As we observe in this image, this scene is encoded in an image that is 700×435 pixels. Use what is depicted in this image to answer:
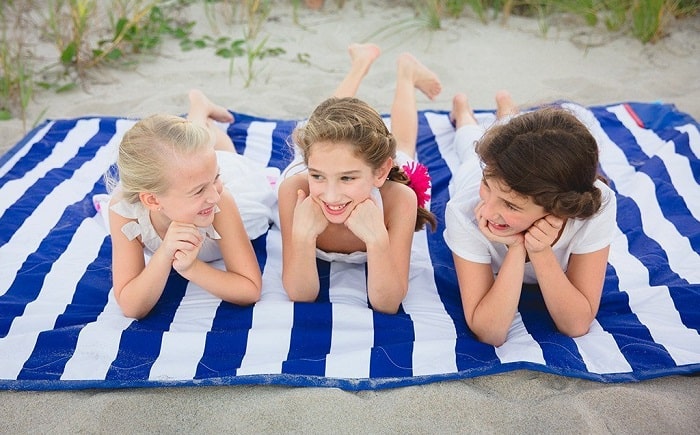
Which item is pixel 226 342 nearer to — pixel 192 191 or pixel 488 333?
pixel 192 191

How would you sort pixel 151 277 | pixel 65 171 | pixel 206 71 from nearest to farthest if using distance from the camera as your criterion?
pixel 151 277 → pixel 65 171 → pixel 206 71

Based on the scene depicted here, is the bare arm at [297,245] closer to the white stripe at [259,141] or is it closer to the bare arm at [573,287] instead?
the bare arm at [573,287]

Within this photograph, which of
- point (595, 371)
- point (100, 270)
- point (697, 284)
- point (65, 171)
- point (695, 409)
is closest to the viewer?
point (695, 409)

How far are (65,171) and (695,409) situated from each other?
125 inches

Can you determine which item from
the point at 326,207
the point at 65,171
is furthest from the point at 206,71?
the point at 326,207

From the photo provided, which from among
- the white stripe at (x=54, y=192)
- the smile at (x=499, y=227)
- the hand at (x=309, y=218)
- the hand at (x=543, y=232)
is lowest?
the white stripe at (x=54, y=192)

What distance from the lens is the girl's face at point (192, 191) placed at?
8.54 ft

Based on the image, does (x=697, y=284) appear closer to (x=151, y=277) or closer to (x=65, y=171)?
(x=151, y=277)

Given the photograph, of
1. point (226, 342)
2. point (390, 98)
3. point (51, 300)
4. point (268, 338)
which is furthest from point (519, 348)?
point (390, 98)

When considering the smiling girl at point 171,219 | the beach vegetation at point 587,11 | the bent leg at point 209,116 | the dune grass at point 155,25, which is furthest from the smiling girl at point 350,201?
the beach vegetation at point 587,11

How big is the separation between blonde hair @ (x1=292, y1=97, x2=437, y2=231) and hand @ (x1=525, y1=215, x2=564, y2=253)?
2.08 ft

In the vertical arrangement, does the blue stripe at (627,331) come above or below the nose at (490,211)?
below

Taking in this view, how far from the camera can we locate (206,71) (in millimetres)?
5367

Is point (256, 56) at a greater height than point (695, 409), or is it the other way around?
point (695, 409)
